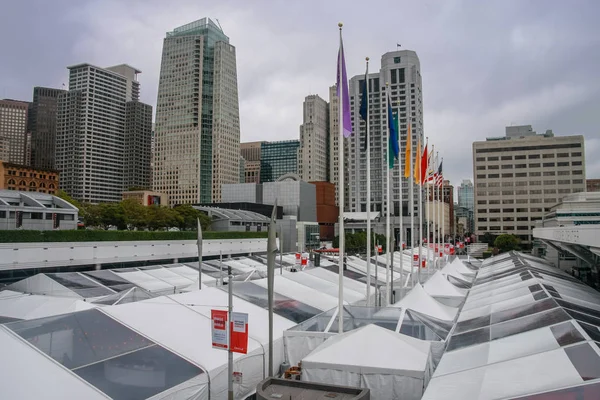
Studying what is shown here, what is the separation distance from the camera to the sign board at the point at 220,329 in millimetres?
11041

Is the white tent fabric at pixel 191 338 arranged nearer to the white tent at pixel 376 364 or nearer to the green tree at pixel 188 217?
the white tent at pixel 376 364

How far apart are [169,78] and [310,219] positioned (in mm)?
87440

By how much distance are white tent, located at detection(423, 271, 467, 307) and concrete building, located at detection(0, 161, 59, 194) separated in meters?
132

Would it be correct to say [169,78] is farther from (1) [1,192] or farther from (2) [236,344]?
(2) [236,344]

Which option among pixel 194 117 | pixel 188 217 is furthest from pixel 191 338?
pixel 194 117

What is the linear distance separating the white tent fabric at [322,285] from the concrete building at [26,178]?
427ft

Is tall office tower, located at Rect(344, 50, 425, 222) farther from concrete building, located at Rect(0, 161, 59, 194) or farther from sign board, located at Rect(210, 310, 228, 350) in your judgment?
sign board, located at Rect(210, 310, 228, 350)

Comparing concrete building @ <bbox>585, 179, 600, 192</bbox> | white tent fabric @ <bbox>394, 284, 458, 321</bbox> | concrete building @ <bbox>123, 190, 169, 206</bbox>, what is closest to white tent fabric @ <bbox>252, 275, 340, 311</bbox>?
white tent fabric @ <bbox>394, 284, 458, 321</bbox>

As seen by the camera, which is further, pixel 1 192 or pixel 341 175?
pixel 1 192

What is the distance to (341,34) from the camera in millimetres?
17359

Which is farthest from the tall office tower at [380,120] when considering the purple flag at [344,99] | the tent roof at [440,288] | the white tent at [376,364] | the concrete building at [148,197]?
the white tent at [376,364]

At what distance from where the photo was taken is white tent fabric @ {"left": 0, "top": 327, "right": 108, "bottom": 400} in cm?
888

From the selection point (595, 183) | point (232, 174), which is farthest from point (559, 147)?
point (232, 174)

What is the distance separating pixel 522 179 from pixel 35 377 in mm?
138377
